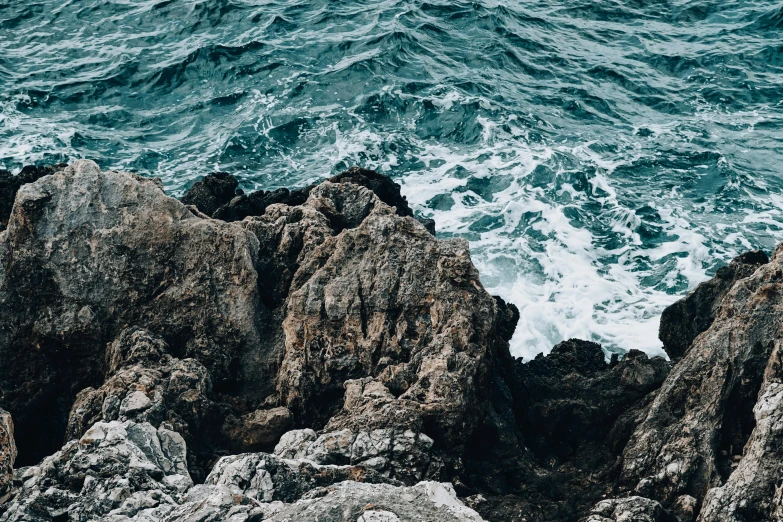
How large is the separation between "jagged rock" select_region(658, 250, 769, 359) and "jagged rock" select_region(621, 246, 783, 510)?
369cm

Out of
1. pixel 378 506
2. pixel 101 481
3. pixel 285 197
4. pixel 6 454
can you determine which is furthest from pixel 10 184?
pixel 378 506

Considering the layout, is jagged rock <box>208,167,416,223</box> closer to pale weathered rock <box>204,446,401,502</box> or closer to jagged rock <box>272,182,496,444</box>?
jagged rock <box>272,182,496,444</box>

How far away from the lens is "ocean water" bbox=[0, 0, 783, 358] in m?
33.2

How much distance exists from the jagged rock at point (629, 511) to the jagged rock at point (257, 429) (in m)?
5.81

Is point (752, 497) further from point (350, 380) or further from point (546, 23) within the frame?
point (546, 23)

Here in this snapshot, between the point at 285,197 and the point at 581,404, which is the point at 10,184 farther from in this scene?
the point at 581,404

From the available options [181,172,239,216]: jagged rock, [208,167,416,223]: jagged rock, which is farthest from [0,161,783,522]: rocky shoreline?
[181,172,239,216]: jagged rock

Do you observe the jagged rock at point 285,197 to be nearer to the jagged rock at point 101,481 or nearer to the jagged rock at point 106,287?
the jagged rock at point 106,287

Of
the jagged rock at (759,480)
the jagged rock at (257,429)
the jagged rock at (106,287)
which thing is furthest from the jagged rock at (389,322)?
the jagged rock at (759,480)

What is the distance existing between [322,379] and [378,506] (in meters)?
6.51

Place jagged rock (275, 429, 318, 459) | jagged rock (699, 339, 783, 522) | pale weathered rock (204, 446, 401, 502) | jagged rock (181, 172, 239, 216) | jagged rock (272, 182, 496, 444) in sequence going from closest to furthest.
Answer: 1. jagged rock (699, 339, 783, 522)
2. pale weathered rock (204, 446, 401, 502)
3. jagged rock (275, 429, 318, 459)
4. jagged rock (272, 182, 496, 444)
5. jagged rock (181, 172, 239, 216)

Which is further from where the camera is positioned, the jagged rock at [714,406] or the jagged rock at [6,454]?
the jagged rock at [714,406]

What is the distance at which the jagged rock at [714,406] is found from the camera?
15438mm

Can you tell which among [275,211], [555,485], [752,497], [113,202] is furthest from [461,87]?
[752,497]
